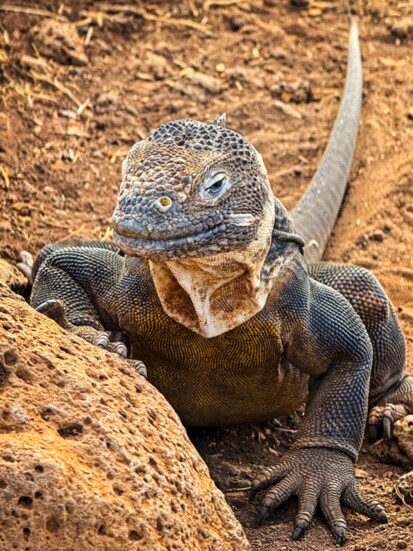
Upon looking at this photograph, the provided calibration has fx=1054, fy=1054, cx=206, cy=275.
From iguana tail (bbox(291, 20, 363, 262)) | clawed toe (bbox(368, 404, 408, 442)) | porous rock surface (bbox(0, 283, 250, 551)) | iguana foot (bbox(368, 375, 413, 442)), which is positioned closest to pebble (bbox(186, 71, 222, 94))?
iguana tail (bbox(291, 20, 363, 262))

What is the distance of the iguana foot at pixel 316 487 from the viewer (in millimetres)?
4793

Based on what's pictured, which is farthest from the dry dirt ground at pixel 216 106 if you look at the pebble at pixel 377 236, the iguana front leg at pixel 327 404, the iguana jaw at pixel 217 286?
the iguana jaw at pixel 217 286

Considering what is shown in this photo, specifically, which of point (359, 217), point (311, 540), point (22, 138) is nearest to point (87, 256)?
point (311, 540)

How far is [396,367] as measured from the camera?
6152 millimetres

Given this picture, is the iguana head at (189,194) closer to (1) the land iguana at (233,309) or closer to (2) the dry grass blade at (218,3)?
(1) the land iguana at (233,309)

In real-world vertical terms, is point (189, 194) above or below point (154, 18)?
above

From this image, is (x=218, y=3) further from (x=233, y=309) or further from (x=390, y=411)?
(x=233, y=309)

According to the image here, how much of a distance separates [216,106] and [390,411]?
426 cm

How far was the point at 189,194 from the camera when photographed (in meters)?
4.25

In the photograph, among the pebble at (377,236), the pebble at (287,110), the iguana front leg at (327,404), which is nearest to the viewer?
the iguana front leg at (327,404)

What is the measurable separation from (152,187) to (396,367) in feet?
8.37

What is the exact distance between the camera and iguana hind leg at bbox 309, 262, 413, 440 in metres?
5.91

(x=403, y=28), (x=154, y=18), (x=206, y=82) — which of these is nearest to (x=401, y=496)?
(x=206, y=82)

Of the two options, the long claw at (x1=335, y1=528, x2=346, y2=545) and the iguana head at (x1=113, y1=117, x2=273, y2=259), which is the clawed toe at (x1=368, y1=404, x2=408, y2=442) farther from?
the iguana head at (x1=113, y1=117, x2=273, y2=259)
